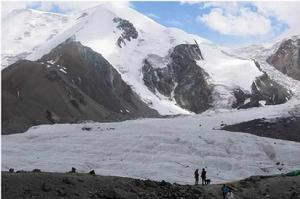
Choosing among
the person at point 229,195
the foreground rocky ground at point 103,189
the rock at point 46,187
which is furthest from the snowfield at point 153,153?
the rock at point 46,187

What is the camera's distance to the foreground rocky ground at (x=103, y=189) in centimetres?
3089

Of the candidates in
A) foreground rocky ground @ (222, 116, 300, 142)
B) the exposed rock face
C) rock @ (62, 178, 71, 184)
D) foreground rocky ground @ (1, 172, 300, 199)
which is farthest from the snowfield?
the exposed rock face

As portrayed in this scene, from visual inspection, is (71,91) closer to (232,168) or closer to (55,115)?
(55,115)

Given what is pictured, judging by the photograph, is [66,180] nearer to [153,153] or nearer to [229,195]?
[229,195]

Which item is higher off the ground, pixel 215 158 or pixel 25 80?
pixel 25 80

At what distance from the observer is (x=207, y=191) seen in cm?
3759

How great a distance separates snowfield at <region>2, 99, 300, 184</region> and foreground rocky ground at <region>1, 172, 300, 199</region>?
16.2 meters

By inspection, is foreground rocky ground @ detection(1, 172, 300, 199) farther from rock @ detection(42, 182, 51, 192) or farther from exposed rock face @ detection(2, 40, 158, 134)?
exposed rock face @ detection(2, 40, 158, 134)

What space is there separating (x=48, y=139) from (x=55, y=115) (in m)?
56.8

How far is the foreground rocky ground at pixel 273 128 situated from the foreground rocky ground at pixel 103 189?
214 feet

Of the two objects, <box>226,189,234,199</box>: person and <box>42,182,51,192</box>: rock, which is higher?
<box>42,182,51,192</box>: rock

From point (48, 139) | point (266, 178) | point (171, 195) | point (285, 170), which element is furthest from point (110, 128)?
point (171, 195)

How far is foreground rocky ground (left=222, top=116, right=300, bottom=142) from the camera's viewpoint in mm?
105500

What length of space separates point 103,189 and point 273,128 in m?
80.7
